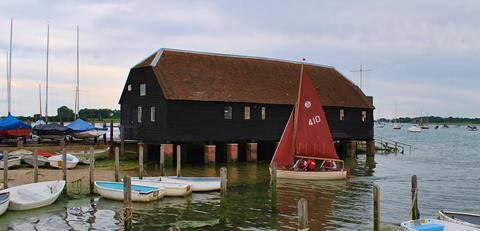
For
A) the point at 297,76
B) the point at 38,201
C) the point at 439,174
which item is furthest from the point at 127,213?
the point at 297,76

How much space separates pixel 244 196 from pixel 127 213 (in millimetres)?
9573

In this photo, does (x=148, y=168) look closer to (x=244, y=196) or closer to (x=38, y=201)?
(x=244, y=196)

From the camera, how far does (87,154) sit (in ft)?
125

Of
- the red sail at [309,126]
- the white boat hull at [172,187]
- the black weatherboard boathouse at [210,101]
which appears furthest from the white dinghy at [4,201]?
the red sail at [309,126]

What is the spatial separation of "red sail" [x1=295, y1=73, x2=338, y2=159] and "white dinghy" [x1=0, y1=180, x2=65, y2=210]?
16466 millimetres

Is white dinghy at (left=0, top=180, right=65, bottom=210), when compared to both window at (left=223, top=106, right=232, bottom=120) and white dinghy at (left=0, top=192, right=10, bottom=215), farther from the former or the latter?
window at (left=223, top=106, right=232, bottom=120)

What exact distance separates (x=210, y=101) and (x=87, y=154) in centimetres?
1013

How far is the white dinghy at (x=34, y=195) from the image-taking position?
74.2ft

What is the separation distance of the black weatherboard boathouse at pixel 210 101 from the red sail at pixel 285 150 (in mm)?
7300

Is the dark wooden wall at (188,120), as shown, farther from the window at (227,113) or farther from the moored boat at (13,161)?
the moored boat at (13,161)

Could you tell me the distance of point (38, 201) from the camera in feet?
75.6

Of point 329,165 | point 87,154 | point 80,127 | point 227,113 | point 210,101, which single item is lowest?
point 329,165

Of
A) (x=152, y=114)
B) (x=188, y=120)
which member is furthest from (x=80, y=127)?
(x=188, y=120)

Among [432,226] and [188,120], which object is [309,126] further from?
[432,226]
